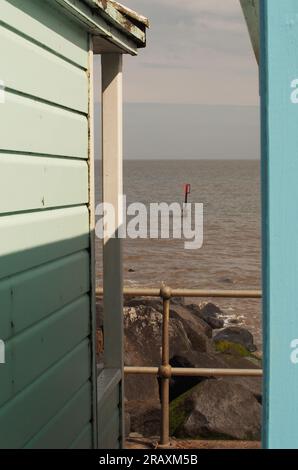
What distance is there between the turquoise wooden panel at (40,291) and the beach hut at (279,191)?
139 centimetres

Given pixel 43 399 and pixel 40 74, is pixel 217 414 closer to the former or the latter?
pixel 43 399

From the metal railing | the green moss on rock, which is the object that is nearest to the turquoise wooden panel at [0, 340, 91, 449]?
the metal railing

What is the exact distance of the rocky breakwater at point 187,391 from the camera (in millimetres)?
6957

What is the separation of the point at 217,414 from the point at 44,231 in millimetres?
4253

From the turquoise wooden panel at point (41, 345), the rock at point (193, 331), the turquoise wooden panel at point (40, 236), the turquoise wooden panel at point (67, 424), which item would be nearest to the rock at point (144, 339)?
the rock at point (193, 331)

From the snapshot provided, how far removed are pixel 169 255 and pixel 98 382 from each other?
104ft

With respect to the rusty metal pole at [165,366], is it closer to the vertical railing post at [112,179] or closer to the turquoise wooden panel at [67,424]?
the vertical railing post at [112,179]

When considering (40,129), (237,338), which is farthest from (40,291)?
(237,338)

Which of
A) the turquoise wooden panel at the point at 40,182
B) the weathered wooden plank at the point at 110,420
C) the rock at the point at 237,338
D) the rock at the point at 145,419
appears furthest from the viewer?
the rock at the point at 237,338

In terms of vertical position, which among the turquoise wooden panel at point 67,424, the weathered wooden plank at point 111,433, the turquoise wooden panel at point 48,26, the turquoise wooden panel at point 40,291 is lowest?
the weathered wooden plank at point 111,433

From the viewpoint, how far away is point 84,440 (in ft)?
13.6

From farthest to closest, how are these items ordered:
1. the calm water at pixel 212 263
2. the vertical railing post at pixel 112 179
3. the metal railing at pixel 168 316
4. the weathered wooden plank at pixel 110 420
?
1. the calm water at pixel 212 263
2. the metal railing at pixel 168 316
3. the vertical railing post at pixel 112 179
4. the weathered wooden plank at pixel 110 420

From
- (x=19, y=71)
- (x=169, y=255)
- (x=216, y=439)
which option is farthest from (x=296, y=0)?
(x=169, y=255)
